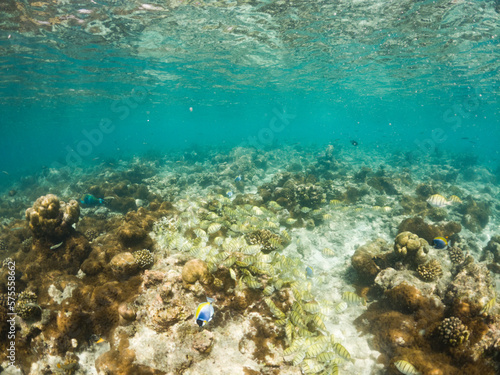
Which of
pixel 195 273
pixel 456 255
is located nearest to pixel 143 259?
pixel 195 273

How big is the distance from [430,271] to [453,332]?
2346 mm

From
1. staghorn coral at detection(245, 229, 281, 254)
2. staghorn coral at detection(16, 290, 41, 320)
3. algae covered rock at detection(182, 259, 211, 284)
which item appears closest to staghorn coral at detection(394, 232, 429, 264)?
staghorn coral at detection(245, 229, 281, 254)

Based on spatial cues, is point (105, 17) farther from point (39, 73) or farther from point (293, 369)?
point (293, 369)

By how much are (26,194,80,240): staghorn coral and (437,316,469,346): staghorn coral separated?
853 cm

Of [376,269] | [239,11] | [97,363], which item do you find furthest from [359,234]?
[239,11]

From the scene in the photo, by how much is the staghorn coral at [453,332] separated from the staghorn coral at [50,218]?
8.53 m

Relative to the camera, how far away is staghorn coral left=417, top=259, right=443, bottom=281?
574 cm

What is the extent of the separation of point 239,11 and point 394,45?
1307 cm

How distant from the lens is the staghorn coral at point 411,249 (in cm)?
596

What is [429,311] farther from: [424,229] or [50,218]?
[50,218]

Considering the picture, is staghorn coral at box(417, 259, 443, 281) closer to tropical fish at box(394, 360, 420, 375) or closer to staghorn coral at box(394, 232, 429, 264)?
staghorn coral at box(394, 232, 429, 264)

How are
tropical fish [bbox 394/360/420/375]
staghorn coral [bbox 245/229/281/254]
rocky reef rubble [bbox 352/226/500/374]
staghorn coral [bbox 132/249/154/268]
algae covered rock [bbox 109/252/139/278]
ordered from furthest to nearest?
staghorn coral [bbox 245/229/281/254]
staghorn coral [bbox 132/249/154/268]
algae covered rock [bbox 109/252/139/278]
rocky reef rubble [bbox 352/226/500/374]
tropical fish [bbox 394/360/420/375]

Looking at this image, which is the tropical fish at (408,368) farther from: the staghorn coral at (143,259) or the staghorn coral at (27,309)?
the staghorn coral at (27,309)

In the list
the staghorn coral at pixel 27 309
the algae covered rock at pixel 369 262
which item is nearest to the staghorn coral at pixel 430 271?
the algae covered rock at pixel 369 262
